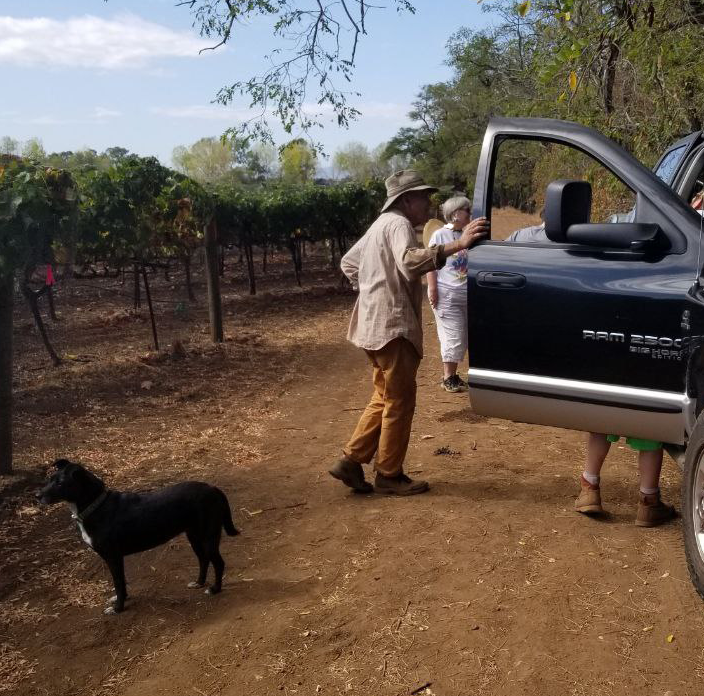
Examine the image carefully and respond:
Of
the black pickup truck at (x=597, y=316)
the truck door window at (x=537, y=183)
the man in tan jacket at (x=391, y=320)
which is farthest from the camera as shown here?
the truck door window at (x=537, y=183)

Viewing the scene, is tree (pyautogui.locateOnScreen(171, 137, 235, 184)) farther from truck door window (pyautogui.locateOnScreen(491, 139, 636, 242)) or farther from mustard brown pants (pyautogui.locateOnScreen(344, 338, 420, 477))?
mustard brown pants (pyautogui.locateOnScreen(344, 338, 420, 477))

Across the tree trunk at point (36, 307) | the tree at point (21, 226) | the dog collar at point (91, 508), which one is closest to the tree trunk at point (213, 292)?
the tree trunk at point (36, 307)

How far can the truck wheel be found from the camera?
9.93 ft

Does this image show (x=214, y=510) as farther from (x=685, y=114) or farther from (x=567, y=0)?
(x=685, y=114)

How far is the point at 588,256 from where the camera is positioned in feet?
11.3

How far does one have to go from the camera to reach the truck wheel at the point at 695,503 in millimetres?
3027

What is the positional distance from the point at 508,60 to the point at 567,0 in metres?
36.9

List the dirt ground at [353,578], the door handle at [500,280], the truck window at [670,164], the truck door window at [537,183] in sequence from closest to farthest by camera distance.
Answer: the dirt ground at [353,578] < the door handle at [500,280] < the truck window at [670,164] < the truck door window at [537,183]

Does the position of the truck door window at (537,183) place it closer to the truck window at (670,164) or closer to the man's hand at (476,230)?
the man's hand at (476,230)

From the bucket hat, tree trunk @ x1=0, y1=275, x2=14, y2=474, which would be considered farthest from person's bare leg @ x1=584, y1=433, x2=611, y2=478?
tree trunk @ x1=0, y1=275, x2=14, y2=474

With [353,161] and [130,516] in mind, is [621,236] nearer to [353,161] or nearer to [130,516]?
[130,516]

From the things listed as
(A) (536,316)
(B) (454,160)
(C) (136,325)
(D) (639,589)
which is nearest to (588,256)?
(A) (536,316)

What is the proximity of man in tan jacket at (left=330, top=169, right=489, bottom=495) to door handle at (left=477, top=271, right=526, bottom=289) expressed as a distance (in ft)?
1.78

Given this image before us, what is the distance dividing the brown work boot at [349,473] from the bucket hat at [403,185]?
1.57 metres
